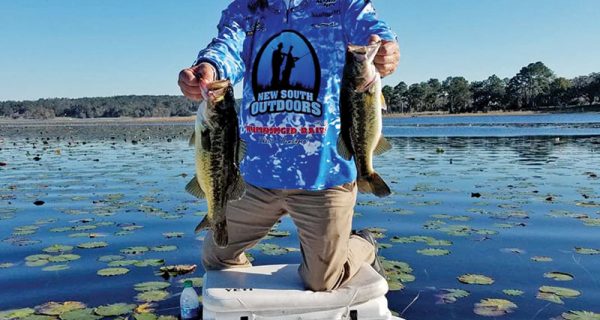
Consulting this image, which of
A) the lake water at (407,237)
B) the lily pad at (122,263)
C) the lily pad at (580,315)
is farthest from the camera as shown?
the lily pad at (122,263)

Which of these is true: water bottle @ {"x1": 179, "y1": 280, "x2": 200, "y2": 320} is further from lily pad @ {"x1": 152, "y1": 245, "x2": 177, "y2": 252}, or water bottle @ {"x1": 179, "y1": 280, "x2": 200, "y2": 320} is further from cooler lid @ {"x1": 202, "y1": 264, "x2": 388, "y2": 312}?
lily pad @ {"x1": 152, "y1": 245, "x2": 177, "y2": 252}

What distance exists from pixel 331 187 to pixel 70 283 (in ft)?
10.6

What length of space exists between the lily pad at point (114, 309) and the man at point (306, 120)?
1781 millimetres

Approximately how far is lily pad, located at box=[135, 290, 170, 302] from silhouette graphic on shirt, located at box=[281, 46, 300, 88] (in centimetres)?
244

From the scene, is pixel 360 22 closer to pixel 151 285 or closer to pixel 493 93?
pixel 151 285

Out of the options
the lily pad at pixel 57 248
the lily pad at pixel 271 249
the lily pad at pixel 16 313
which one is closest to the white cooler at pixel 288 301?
the lily pad at pixel 16 313

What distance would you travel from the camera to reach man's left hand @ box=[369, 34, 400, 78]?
3.24m

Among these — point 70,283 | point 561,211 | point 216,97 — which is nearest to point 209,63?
point 216,97

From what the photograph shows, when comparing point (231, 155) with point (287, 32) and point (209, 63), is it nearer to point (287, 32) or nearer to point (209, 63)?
point (209, 63)

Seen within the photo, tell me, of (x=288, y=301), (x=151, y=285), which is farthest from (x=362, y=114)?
(x=151, y=285)

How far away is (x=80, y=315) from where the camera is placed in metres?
4.75

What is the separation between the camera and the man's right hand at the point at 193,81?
10.1ft

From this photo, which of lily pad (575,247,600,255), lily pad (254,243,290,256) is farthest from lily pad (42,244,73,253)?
lily pad (575,247,600,255)

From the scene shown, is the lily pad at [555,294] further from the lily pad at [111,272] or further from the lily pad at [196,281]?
the lily pad at [111,272]
